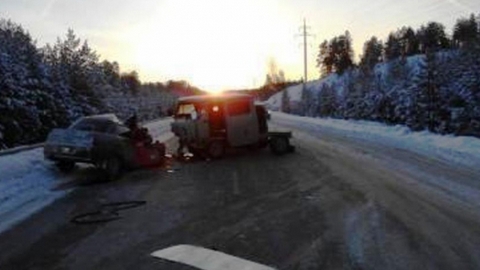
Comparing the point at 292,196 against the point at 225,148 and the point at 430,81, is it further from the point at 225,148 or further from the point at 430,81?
the point at 430,81

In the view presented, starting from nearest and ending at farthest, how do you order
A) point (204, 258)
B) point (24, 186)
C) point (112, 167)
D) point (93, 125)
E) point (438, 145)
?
point (204, 258) < point (24, 186) < point (112, 167) < point (93, 125) < point (438, 145)

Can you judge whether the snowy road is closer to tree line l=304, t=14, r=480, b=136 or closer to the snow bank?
the snow bank

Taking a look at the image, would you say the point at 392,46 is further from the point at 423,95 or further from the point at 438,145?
the point at 438,145

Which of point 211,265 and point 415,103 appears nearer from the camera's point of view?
point 211,265

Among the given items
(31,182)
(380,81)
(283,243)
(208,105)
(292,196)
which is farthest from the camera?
(380,81)

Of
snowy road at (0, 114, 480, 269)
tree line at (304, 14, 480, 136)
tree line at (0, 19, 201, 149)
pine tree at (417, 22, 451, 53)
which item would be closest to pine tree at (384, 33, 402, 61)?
pine tree at (417, 22, 451, 53)

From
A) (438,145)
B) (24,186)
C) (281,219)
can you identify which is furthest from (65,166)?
(438,145)

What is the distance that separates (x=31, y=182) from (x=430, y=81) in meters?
27.4

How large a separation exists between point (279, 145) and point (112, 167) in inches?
289

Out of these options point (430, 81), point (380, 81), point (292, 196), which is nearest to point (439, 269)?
point (292, 196)

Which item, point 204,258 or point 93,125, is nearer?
point 204,258

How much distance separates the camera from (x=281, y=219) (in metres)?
11.9

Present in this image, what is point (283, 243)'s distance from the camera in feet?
32.8

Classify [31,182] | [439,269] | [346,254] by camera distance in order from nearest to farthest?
[439,269], [346,254], [31,182]
